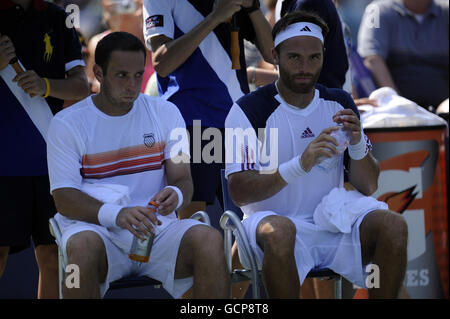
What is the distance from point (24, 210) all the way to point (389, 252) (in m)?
1.78

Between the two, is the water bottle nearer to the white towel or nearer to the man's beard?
the white towel

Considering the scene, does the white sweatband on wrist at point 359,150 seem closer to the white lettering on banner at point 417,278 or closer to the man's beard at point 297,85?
the man's beard at point 297,85

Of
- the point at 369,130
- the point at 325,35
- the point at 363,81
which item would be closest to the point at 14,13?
the point at 325,35

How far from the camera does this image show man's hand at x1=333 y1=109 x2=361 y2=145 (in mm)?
3549

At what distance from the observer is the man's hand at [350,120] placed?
3549mm

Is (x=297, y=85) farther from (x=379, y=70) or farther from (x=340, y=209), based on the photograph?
(x=379, y=70)

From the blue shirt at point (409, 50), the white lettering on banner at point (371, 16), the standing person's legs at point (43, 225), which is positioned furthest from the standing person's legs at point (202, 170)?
the blue shirt at point (409, 50)

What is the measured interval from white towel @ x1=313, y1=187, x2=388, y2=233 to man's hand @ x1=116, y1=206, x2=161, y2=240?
2.58 ft

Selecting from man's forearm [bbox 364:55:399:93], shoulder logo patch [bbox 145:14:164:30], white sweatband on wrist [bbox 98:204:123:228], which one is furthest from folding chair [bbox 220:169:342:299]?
man's forearm [bbox 364:55:399:93]

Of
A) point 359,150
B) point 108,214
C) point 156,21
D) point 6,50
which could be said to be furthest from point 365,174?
point 6,50

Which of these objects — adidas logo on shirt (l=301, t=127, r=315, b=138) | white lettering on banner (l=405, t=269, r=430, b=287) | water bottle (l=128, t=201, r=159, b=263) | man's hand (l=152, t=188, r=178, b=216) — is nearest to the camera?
water bottle (l=128, t=201, r=159, b=263)

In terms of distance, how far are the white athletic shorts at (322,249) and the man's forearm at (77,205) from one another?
65cm

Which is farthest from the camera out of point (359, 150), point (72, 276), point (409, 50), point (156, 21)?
point (409, 50)

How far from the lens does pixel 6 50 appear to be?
392 cm
